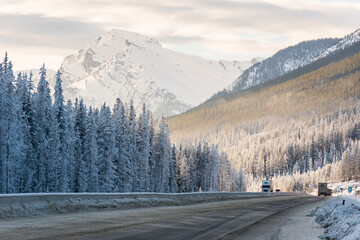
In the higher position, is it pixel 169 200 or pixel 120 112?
pixel 120 112

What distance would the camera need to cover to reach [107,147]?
7169cm

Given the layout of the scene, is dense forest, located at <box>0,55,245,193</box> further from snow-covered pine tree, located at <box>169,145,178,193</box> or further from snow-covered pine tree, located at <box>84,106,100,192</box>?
snow-covered pine tree, located at <box>169,145,178,193</box>

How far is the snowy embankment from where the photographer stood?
21.6m

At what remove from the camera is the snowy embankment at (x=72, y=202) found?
21.6 m

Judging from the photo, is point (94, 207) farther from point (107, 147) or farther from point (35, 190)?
point (107, 147)

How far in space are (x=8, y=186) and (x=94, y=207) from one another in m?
29.3

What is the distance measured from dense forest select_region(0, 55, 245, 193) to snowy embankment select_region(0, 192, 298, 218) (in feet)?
76.5

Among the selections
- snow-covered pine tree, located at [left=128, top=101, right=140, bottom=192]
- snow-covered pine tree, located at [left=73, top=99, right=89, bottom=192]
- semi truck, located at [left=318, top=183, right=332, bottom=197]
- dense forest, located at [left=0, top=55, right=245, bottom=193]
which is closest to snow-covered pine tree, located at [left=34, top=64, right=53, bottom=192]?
dense forest, located at [left=0, top=55, right=245, bottom=193]

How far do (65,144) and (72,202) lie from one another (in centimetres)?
3647

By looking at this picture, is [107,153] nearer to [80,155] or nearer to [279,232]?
[80,155]

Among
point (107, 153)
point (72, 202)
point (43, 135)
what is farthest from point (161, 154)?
point (72, 202)

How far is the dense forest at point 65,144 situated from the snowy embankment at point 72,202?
76.5ft

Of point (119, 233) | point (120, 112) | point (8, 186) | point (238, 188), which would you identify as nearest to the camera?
point (119, 233)

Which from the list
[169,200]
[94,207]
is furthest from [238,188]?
[94,207]
